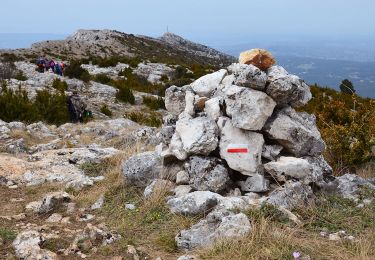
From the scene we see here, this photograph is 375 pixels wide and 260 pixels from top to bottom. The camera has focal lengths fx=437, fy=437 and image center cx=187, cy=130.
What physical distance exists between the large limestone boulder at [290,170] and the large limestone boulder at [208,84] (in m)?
1.80

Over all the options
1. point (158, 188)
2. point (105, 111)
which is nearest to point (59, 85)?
point (105, 111)

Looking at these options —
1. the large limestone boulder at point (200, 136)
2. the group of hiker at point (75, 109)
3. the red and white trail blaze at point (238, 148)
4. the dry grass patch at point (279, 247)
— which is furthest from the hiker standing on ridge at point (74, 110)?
the dry grass patch at point (279, 247)

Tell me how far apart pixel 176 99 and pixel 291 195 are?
3001 mm

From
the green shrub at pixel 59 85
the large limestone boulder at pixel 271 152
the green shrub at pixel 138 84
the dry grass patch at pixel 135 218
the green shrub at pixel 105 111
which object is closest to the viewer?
the dry grass patch at pixel 135 218

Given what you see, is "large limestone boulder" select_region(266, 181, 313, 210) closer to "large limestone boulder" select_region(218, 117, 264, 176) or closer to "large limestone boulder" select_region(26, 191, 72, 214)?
"large limestone boulder" select_region(218, 117, 264, 176)

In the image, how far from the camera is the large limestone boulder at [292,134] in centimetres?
630

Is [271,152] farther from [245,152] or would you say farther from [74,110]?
[74,110]

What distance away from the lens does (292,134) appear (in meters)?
6.31

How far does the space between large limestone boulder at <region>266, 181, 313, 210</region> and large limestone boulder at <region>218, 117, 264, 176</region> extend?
495mm

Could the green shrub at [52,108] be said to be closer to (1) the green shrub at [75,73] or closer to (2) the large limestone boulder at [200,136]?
(1) the green shrub at [75,73]

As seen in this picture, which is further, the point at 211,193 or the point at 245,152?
the point at 245,152

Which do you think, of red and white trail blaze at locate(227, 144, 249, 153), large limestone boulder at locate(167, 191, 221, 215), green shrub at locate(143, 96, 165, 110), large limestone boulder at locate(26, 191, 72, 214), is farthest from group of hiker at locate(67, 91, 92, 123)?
large limestone boulder at locate(167, 191, 221, 215)

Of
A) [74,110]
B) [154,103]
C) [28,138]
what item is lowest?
[154,103]

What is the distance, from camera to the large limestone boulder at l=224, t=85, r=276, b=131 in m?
6.03
